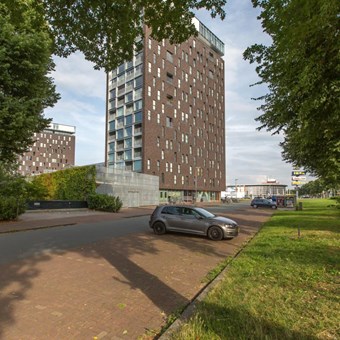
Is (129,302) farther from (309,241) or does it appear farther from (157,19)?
(309,241)

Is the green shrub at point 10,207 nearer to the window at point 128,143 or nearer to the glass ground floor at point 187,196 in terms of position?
the glass ground floor at point 187,196

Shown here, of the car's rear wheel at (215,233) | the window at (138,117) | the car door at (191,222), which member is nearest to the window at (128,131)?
the window at (138,117)

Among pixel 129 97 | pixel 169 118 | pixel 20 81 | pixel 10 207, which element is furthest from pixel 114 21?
pixel 169 118

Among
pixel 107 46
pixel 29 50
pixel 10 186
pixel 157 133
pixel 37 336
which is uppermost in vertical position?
pixel 157 133

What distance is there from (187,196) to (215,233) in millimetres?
54518

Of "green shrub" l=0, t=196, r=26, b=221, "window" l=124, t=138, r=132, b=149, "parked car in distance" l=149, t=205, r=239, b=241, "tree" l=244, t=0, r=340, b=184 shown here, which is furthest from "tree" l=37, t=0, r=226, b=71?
"window" l=124, t=138, r=132, b=149

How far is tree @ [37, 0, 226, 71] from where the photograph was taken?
6229 mm

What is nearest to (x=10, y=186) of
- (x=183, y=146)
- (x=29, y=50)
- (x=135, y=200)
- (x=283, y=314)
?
(x=29, y=50)

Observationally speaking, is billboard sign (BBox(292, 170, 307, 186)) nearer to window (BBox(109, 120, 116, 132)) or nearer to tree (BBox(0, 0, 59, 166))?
tree (BBox(0, 0, 59, 166))

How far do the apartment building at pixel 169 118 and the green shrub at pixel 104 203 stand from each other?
2455 cm

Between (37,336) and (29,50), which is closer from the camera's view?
(37,336)

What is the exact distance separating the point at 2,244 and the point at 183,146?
56858mm

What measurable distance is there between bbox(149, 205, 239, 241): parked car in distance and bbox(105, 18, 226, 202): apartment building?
4161 centimetres

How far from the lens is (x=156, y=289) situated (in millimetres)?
6242
